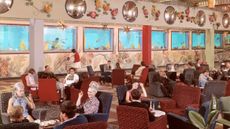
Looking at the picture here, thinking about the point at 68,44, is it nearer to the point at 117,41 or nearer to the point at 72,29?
the point at 72,29

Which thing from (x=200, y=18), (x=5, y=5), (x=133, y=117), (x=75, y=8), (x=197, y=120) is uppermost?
(x=200, y=18)

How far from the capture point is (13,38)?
18.4 metres

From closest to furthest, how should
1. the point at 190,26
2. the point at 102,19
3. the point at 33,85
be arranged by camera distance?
Answer: the point at 33,85, the point at 102,19, the point at 190,26

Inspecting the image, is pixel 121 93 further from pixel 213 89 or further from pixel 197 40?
pixel 197 40

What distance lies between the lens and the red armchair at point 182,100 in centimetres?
772

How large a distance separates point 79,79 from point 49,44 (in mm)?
8776

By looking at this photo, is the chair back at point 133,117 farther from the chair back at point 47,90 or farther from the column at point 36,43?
the column at point 36,43

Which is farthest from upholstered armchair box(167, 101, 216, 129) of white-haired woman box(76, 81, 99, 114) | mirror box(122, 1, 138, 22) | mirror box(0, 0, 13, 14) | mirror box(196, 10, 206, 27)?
mirror box(196, 10, 206, 27)

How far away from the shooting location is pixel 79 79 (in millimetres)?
11414

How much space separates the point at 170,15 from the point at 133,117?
42.5 feet

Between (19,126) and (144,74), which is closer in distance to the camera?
(19,126)

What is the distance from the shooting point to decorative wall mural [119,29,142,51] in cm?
2320

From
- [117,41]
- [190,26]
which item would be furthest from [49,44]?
[190,26]

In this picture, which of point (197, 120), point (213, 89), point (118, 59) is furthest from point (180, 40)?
point (197, 120)
